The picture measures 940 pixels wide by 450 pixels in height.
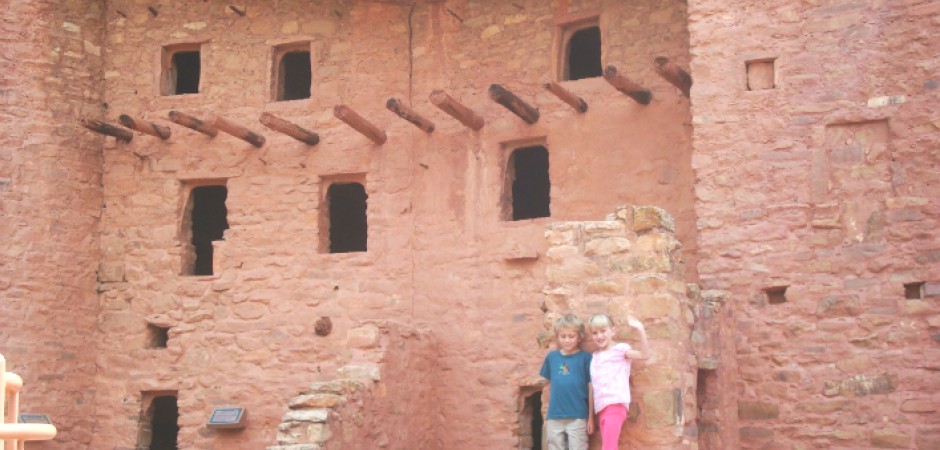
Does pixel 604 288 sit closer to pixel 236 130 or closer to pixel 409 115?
pixel 409 115

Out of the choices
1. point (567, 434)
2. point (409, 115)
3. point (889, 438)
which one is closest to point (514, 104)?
point (409, 115)

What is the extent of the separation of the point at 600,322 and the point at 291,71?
9176 mm

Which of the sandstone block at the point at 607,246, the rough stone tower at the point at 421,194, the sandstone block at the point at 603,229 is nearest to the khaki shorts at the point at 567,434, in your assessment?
the sandstone block at the point at 607,246

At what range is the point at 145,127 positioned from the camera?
592 inches

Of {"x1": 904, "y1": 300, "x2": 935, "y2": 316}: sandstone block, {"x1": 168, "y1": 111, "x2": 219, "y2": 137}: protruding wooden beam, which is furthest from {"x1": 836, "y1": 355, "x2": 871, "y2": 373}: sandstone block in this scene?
{"x1": 168, "y1": 111, "x2": 219, "y2": 137}: protruding wooden beam

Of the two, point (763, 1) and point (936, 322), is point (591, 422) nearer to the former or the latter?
point (936, 322)

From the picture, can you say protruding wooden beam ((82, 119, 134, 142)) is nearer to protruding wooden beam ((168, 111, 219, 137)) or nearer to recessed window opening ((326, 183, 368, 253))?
protruding wooden beam ((168, 111, 219, 137))

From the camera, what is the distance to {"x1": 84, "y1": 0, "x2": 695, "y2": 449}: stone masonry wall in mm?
13836

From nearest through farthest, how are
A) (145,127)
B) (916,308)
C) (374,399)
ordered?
1. (916,308)
2. (374,399)
3. (145,127)

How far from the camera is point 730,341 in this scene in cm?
1085

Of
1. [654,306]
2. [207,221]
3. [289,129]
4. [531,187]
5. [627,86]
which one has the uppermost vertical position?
[627,86]

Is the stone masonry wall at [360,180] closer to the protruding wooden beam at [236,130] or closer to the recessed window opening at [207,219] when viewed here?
the protruding wooden beam at [236,130]

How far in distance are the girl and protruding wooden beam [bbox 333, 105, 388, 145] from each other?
18.6ft

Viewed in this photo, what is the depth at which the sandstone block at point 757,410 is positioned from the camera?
35.9ft
